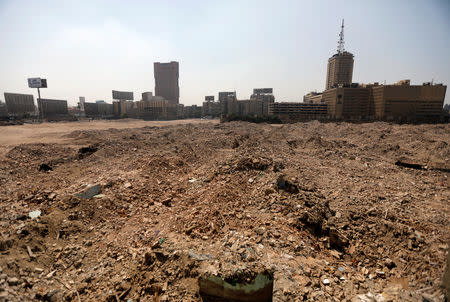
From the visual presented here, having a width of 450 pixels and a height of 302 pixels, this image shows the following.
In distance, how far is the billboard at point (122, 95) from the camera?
7268 cm

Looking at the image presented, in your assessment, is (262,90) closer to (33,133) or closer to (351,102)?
(351,102)

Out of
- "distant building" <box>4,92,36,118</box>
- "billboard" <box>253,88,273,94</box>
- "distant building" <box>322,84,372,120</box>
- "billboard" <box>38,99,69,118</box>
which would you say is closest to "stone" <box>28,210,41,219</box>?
"distant building" <box>322,84,372,120</box>

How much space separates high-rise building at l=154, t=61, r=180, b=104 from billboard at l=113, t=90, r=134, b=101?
4093 centimetres

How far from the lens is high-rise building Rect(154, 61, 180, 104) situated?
382 feet

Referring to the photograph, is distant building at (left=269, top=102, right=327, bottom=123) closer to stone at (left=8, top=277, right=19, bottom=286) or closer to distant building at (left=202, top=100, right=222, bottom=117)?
distant building at (left=202, top=100, right=222, bottom=117)

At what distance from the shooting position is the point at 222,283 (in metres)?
3.20

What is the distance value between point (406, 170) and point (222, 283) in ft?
36.1

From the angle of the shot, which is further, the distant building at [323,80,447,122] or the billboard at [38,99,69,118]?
the billboard at [38,99,69,118]

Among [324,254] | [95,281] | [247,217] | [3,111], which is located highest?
[3,111]

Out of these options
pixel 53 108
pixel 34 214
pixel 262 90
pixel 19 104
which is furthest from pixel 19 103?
pixel 262 90

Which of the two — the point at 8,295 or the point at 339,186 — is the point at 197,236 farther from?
the point at 339,186

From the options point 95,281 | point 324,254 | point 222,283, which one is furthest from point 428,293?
point 95,281

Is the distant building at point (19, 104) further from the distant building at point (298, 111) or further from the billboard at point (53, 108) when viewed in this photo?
the distant building at point (298, 111)

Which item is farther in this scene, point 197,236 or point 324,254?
point 197,236
